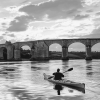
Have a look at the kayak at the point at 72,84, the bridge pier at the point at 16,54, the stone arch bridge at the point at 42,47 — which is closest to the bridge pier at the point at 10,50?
the stone arch bridge at the point at 42,47

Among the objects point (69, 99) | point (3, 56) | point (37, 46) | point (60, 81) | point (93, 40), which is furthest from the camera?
point (3, 56)

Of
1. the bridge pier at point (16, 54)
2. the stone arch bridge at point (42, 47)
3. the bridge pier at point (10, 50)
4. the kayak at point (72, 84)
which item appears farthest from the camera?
the bridge pier at point (10, 50)

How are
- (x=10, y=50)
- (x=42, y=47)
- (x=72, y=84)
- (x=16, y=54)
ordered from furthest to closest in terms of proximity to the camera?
(x=10, y=50) < (x=16, y=54) < (x=42, y=47) < (x=72, y=84)

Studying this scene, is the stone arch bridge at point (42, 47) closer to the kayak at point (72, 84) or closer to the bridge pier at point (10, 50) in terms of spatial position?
the bridge pier at point (10, 50)

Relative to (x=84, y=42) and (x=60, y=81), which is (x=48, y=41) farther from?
(x=60, y=81)

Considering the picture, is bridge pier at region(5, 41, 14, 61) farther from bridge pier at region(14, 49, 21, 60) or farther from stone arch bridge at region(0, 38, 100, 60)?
bridge pier at region(14, 49, 21, 60)

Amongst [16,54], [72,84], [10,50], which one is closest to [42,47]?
[16,54]

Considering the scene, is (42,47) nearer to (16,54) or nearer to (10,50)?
(16,54)

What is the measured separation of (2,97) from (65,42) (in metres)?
93.7

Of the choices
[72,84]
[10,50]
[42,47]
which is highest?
[42,47]

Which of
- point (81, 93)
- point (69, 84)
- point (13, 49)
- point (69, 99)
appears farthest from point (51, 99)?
point (13, 49)

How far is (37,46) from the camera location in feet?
375

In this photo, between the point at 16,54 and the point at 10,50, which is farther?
the point at 10,50

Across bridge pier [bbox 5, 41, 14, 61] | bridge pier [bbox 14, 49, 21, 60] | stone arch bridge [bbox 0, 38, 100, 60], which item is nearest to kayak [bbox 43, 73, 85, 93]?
stone arch bridge [bbox 0, 38, 100, 60]
